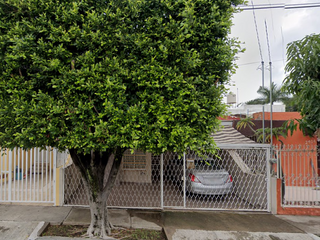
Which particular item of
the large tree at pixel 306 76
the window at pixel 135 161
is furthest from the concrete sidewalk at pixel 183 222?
the large tree at pixel 306 76

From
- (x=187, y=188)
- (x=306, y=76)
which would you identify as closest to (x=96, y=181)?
(x=187, y=188)

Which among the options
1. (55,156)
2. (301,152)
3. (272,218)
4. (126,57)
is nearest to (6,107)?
(126,57)

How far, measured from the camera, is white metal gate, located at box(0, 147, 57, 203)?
18.6 ft

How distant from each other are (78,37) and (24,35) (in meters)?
0.84

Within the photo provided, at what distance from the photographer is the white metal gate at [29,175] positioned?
5.67 m

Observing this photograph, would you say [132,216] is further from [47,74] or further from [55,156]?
[47,74]

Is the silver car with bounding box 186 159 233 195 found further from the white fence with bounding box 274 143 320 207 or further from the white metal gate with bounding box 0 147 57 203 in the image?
the white metal gate with bounding box 0 147 57 203

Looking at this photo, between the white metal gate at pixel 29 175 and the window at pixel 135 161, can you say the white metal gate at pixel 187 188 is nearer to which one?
the white metal gate at pixel 29 175

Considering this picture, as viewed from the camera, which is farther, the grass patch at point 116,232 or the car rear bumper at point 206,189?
the car rear bumper at point 206,189

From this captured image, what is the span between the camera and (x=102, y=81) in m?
3.31

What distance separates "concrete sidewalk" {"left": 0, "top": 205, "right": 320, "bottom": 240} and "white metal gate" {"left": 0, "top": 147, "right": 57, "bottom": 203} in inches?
10.5

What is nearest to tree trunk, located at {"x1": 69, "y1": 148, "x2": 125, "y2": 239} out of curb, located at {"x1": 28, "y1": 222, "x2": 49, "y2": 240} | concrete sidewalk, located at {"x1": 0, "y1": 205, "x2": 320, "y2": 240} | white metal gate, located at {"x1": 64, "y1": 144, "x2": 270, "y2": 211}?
concrete sidewalk, located at {"x1": 0, "y1": 205, "x2": 320, "y2": 240}

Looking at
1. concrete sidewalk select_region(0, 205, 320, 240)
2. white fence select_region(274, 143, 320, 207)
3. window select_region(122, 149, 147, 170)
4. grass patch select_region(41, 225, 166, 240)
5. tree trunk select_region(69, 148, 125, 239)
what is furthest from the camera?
window select_region(122, 149, 147, 170)

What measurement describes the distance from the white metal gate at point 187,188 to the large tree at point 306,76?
1.77 meters
